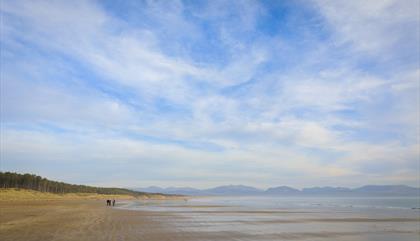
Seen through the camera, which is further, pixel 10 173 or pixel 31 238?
pixel 10 173

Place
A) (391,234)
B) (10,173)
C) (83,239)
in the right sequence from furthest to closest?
(10,173), (391,234), (83,239)

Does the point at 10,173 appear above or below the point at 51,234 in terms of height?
above

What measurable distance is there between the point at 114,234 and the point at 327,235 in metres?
12.6

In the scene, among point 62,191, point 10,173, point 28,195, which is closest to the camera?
point 28,195

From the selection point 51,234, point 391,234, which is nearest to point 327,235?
point 391,234

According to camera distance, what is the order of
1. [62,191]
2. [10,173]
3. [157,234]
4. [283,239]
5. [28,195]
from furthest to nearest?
1. [62,191]
2. [10,173]
3. [28,195]
4. [157,234]
5. [283,239]

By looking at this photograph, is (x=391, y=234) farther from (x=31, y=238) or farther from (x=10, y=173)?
(x=10, y=173)

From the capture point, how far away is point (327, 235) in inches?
949

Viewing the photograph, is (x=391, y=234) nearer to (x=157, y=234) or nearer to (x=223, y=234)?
(x=223, y=234)

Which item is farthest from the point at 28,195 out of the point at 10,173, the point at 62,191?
the point at 62,191

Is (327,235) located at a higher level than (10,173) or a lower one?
lower

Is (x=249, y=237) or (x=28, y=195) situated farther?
(x=28, y=195)

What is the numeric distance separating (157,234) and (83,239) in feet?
14.5

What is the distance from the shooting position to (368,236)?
2448 cm
